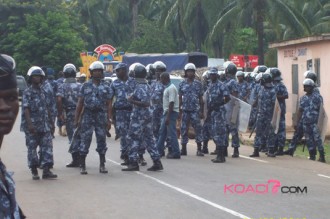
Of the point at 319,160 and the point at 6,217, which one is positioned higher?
the point at 6,217

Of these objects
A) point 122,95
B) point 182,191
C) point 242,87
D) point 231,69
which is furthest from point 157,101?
point 242,87

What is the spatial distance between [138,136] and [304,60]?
11812 mm

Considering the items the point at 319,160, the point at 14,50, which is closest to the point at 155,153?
the point at 319,160

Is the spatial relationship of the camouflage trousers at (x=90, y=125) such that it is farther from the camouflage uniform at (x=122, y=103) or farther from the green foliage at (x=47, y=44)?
the green foliage at (x=47, y=44)

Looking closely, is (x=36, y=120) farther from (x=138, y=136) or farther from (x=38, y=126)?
(x=138, y=136)

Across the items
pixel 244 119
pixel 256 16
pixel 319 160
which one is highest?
pixel 256 16

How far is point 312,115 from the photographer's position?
50.7ft

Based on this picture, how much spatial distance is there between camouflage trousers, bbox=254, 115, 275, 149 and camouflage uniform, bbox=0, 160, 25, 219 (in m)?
12.6

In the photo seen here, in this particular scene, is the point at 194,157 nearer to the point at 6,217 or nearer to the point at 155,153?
the point at 155,153

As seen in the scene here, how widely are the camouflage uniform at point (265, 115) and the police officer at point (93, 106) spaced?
4.62 metres

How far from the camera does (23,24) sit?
54.0 m

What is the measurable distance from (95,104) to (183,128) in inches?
151

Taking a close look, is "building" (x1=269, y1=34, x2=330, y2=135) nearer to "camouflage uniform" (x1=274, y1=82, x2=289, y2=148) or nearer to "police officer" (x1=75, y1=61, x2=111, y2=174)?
"camouflage uniform" (x1=274, y1=82, x2=289, y2=148)

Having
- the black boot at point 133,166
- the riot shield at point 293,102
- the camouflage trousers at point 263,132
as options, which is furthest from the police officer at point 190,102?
the riot shield at point 293,102
